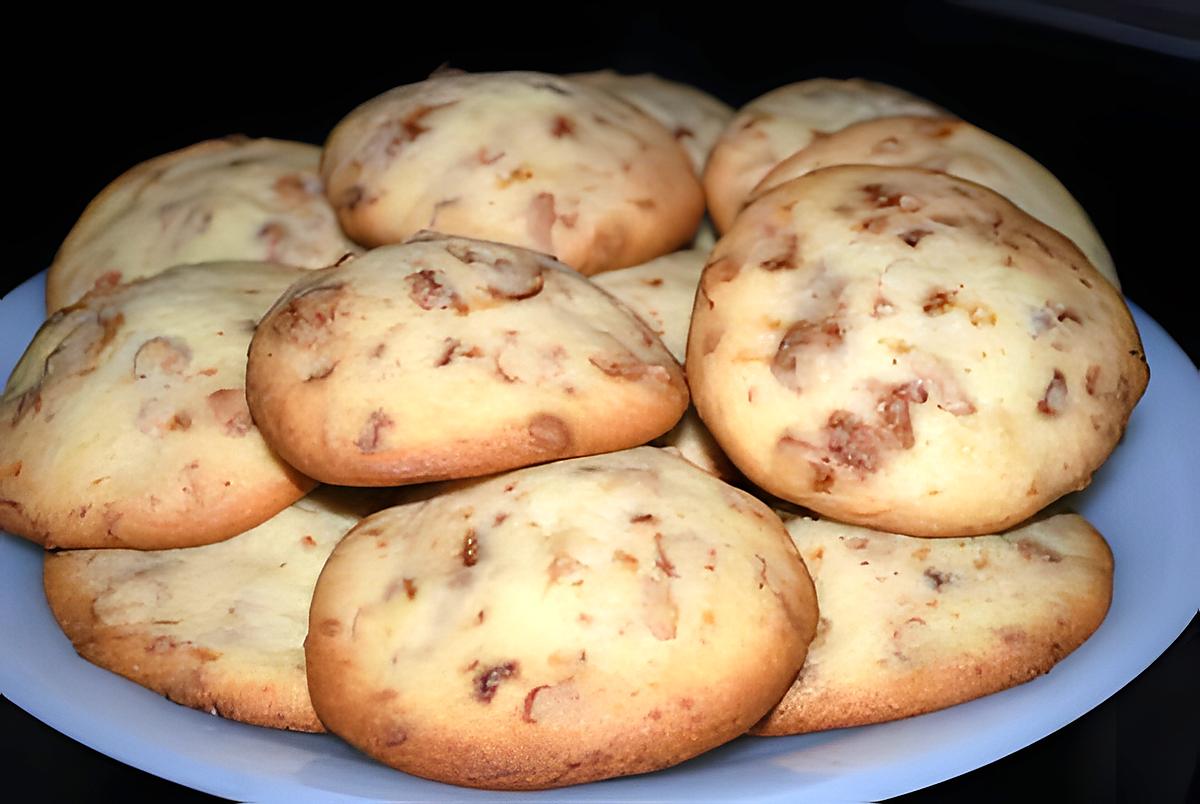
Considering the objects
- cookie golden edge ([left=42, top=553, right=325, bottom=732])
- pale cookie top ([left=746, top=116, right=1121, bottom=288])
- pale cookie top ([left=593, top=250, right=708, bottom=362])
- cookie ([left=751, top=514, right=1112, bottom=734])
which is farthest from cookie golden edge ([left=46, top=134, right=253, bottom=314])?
cookie ([left=751, top=514, right=1112, bottom=734])

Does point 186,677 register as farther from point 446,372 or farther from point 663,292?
point 663,292

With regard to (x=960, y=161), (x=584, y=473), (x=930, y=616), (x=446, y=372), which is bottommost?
(x=930, y=616)

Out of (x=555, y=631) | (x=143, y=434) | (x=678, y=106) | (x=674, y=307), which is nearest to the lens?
(x=555, y=631)

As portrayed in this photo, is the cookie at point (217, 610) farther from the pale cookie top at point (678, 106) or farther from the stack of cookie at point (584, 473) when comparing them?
the pale cookie top at point (678, 106)

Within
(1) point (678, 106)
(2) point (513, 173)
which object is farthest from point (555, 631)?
(1) point (678, 106)

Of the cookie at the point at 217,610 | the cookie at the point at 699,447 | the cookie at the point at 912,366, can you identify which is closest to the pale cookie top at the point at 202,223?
the cookie at the point at 217,610

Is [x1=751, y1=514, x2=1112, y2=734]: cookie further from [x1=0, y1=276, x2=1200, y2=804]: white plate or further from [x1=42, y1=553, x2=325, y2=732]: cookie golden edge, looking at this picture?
[x1=42, y1=553, x2=325, y2=732]: cookie golden edge

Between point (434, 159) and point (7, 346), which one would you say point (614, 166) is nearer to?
point (434, 159)
